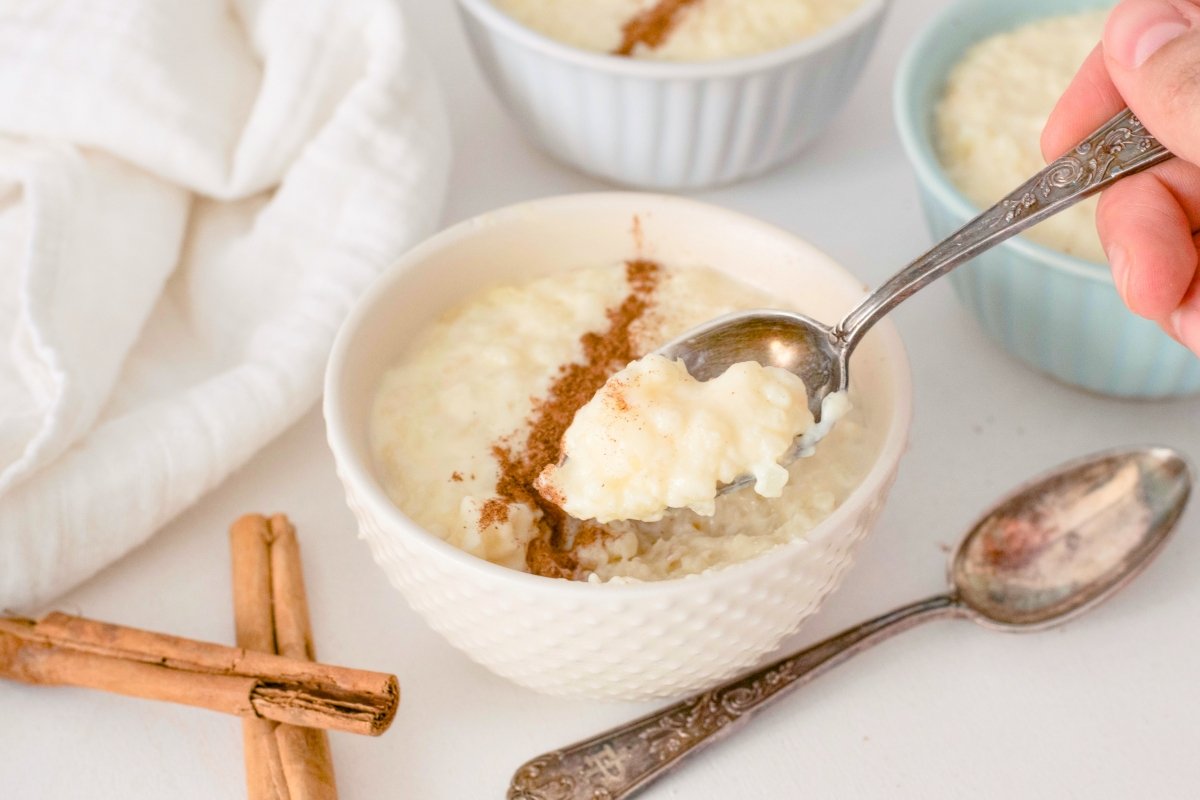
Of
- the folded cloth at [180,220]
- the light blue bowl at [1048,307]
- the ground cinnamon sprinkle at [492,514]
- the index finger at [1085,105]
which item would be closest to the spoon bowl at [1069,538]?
the light blue bowl at [1048,307]

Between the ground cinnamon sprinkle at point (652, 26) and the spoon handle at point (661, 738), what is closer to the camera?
the spoon handle at point (661, 738)

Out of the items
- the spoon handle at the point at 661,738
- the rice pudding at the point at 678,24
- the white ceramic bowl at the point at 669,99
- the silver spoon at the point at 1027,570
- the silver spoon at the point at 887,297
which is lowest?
the spoon handle at the point at 661,738

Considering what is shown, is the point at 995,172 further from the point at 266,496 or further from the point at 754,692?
the point at 266,496

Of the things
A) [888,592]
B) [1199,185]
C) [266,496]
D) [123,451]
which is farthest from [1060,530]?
[123,451]

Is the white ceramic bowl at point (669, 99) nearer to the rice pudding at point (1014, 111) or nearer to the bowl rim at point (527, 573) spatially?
the rice pudding at point (1014, 111)

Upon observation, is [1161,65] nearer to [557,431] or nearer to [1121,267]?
[1121,267]

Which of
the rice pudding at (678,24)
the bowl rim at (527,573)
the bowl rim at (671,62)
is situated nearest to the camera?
the bowl rim at (527,573)

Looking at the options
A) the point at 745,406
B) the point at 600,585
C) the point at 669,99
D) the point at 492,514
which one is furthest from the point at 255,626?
the point at 669,99
